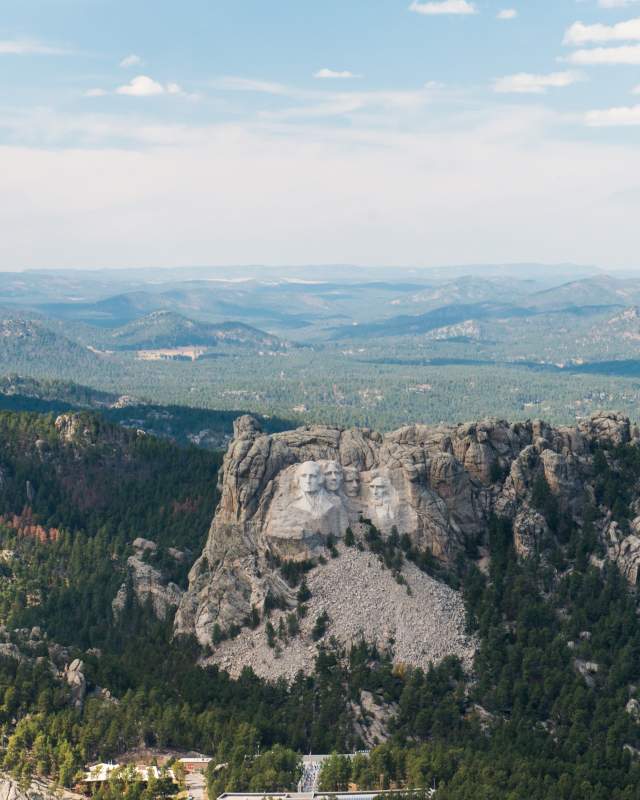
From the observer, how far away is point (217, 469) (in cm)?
16812

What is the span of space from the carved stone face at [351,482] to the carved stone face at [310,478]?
108 inches

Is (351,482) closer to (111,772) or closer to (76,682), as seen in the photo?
(76,682)

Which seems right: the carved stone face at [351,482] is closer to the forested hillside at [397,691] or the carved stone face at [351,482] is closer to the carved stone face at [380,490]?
the carved stone face at [380,490]

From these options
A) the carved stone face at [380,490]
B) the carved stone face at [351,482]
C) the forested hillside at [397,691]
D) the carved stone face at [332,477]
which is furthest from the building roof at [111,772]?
the carved stone face at [380,490]

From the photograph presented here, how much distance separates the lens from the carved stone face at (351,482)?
127 meters

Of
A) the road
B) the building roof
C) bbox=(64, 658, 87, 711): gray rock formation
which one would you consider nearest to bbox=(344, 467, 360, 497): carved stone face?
bbox=(64, 658, 87, 711): gray rock formation

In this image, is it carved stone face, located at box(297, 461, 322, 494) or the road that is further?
carved stone face, located at box(297, 461, 322, 494)

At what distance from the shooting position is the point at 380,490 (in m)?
126

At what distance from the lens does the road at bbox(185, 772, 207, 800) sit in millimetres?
93688

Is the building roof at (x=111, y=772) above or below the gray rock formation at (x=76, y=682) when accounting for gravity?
below

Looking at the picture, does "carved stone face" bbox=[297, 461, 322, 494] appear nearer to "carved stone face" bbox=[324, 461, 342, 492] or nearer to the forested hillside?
"carved stone face" bbox=[324, 461, 342, 492]

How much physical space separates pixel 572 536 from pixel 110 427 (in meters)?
72.7

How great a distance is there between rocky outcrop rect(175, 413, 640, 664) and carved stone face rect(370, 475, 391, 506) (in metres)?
0.11

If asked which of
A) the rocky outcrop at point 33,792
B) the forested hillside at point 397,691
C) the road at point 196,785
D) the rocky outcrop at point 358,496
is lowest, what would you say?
the rocky outcrop at point 33,792
